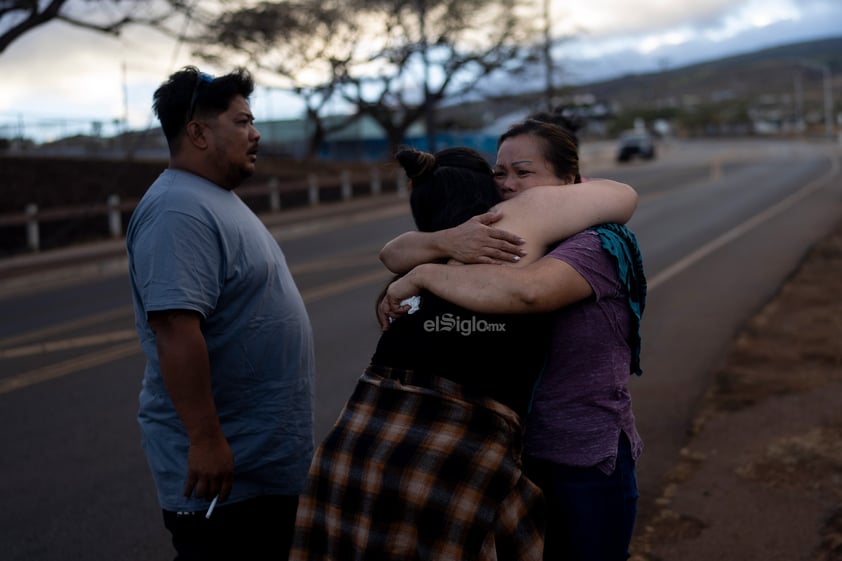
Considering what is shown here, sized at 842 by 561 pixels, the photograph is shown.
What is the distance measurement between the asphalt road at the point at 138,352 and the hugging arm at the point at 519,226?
2.81m

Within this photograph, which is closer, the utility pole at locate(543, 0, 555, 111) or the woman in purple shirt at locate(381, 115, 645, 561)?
the woman in purple shirt at locate(381, 115, 645, 561)

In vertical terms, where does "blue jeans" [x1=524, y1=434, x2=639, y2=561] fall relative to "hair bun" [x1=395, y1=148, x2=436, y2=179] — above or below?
below

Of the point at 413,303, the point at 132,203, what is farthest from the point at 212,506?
the point at 132,203

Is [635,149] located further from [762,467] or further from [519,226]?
Answer: [519,226]

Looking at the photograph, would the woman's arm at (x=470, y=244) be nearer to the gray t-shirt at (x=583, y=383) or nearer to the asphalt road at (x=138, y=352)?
the gray t-shirt at (x=583, y=383)

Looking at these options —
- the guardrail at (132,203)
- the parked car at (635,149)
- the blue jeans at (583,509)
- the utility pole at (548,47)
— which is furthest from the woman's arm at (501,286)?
the parked car at (635,149)

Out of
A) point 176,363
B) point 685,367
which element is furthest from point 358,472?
point 685,367

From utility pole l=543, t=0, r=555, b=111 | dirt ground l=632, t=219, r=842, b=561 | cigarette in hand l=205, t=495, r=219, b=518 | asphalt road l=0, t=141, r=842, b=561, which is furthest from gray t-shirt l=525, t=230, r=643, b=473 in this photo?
utility pole l=543, t=0, r=555, b=111

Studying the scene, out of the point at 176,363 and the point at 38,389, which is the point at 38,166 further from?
the point at 176,363

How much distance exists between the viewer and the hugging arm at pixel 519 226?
2385mm

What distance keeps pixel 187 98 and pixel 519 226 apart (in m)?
1.03

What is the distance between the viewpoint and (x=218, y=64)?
3322 cm

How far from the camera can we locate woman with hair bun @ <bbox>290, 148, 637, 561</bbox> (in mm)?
2240

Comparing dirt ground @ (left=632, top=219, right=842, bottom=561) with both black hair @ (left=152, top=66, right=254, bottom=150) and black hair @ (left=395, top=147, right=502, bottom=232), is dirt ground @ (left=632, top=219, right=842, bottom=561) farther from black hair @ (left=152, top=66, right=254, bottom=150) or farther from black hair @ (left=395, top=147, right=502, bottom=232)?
black hair @ (left=152, top=66, right=254, bottom=150)
